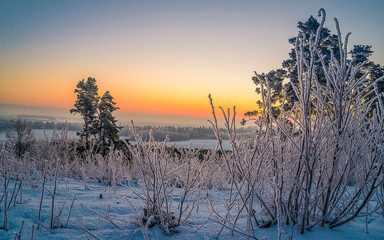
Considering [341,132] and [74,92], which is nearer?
[341,132]

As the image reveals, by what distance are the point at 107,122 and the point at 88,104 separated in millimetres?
3172

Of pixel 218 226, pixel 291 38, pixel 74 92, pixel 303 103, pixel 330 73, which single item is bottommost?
pixel 218 226

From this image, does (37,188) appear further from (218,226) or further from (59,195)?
(218,226)

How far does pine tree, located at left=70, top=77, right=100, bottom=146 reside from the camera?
2038cm

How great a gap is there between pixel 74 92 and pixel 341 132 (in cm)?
2422

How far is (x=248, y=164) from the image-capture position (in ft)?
5.74

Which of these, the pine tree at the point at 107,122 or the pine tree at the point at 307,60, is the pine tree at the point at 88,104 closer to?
the pine tree at the point at 107,122

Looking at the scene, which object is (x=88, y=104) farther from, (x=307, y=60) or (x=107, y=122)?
(x=307, y=60)

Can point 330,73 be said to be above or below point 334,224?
above

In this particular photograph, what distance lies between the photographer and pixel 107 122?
20125 millimetres

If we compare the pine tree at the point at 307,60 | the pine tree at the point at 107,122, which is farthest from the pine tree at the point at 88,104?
the pine tree at the point at 307,60

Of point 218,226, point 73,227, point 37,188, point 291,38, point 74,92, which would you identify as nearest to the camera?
point 73,227

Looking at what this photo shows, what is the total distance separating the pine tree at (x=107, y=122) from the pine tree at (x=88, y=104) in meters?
0.74

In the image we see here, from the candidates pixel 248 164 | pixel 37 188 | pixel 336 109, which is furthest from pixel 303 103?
pixel 37 188
